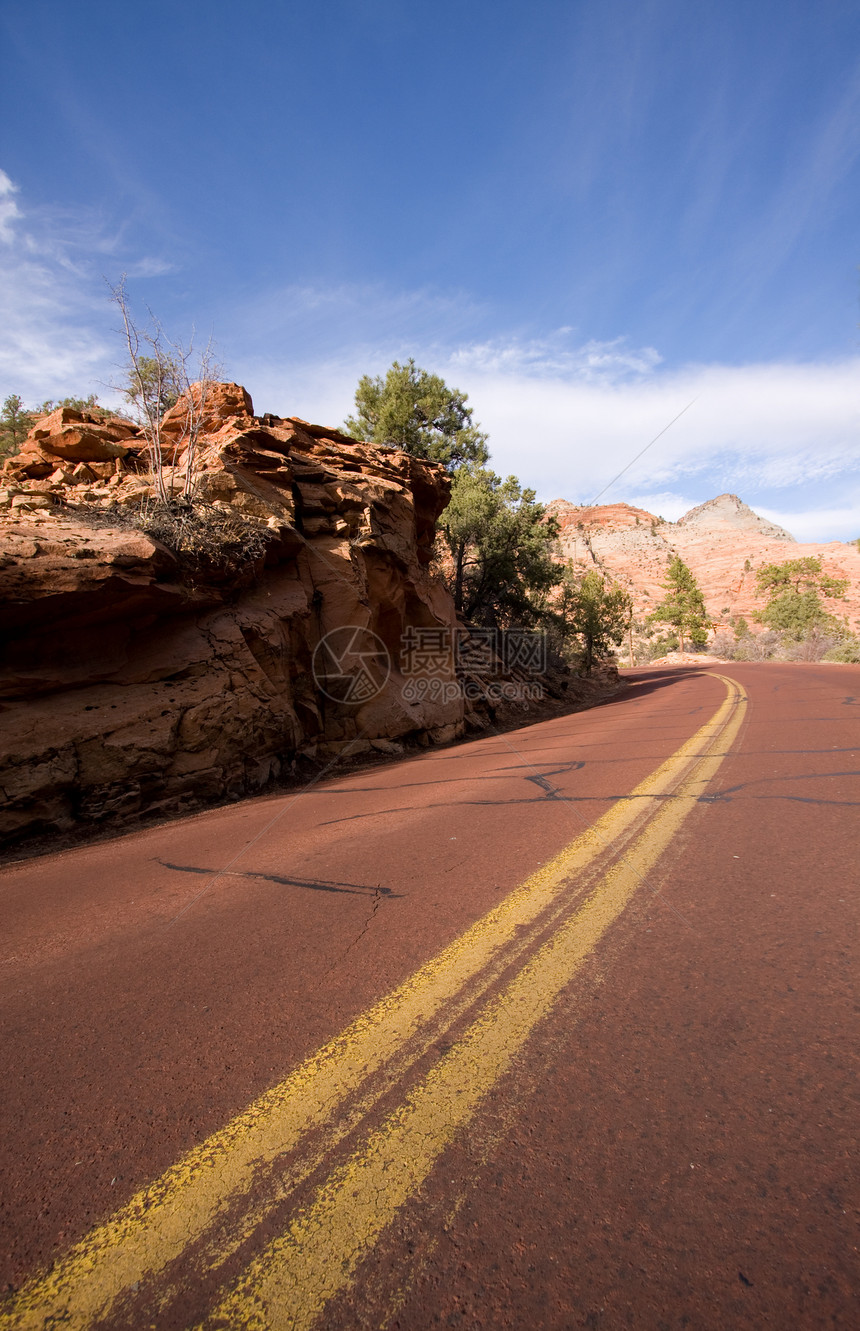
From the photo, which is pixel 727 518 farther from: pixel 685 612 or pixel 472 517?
pixel 472 517

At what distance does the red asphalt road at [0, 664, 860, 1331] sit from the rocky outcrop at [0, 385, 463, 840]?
2235 millimetres

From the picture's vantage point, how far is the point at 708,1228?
1.27 m

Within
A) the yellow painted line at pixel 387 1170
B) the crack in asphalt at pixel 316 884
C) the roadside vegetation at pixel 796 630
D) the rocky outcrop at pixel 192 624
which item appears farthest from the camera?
the roadside vegetation at pixel 796 630

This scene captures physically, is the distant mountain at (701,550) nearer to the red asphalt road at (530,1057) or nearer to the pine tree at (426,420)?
the pine tree at (426,420)

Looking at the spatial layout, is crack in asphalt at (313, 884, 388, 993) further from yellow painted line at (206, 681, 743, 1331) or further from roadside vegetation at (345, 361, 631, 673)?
roadside vegetation at (345, 361, 631, 673)

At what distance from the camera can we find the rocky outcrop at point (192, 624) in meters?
6.26

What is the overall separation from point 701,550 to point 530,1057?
119471mm

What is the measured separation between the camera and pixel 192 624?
8.05 meters

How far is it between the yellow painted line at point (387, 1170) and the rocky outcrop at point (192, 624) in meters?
5.68

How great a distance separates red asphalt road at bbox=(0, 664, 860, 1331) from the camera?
1.21 m

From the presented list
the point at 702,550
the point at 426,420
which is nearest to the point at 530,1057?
the point at 426,420

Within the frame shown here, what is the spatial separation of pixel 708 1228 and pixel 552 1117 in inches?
16.8

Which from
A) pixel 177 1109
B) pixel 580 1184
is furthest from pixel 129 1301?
pixel 580 1184

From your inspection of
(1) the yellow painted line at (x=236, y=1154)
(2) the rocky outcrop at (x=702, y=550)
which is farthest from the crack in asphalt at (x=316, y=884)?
(2) the rocky outcrop at (x=702, y=550)
